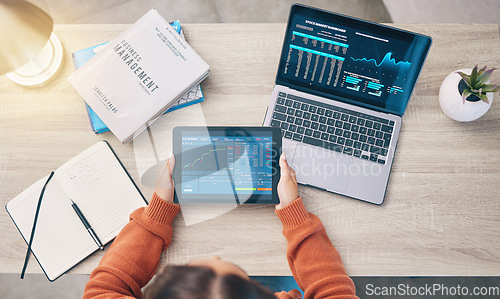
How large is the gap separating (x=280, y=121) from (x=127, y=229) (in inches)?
19.5

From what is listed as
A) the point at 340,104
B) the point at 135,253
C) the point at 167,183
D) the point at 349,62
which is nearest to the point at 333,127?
the point at 340,104

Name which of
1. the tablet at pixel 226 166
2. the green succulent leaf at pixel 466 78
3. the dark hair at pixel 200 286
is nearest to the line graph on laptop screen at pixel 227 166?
the tablet at pixel 226 166

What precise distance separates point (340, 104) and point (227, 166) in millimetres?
352

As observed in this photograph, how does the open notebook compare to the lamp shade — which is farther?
the open notebook

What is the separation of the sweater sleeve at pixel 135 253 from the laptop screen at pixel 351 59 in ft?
1.57

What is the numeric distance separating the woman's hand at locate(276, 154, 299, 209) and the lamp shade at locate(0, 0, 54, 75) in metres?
0.62

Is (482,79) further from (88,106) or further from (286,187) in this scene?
(88,106)

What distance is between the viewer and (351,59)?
2.89 feet

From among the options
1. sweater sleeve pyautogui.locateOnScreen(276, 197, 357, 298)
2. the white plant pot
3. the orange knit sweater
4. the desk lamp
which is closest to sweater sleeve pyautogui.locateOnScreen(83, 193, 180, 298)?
the orange knit sweater

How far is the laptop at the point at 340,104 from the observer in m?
0.87

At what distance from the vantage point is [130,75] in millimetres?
907

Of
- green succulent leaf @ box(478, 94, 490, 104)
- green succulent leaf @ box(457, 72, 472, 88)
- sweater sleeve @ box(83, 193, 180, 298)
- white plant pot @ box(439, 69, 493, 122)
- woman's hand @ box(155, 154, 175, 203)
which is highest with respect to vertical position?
green succulent leaf @ box(457, 72, 472, 88)

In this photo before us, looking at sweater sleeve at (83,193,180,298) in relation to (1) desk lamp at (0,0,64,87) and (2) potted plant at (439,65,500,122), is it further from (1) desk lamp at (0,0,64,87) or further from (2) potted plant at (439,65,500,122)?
(2) potted plant at (439,65,500,122)

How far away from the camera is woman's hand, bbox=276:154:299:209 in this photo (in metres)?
0.88
